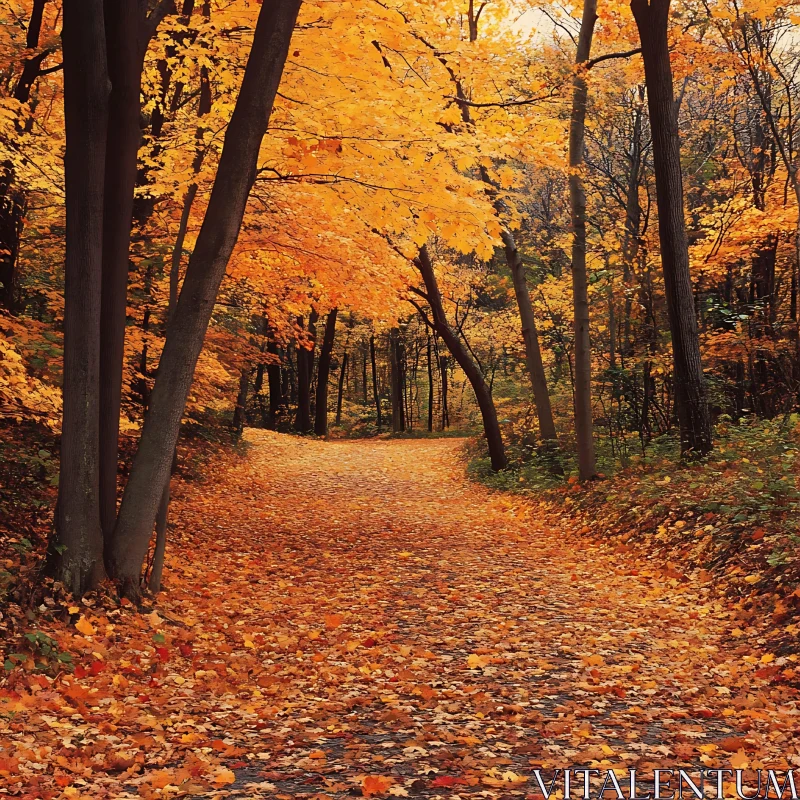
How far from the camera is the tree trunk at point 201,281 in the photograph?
5.86 metres

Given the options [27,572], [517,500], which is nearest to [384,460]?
[517,500]

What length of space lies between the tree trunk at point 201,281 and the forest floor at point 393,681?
65cm

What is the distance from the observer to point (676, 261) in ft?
33.7

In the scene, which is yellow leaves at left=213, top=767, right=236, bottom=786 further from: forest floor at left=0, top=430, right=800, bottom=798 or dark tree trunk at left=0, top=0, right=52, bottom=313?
dark tree trunk at left=0, top=0, right=52, bottom=313

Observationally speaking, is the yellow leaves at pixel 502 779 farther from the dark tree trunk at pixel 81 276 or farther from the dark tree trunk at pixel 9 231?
the dark tree trunk at pixel 9 231

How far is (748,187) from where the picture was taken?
56.5 feet

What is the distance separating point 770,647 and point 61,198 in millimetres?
Answer: 9006

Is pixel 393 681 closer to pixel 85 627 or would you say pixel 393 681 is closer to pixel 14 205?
pixel 85 627

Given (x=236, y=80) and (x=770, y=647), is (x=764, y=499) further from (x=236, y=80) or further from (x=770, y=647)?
(x=236, y=80)

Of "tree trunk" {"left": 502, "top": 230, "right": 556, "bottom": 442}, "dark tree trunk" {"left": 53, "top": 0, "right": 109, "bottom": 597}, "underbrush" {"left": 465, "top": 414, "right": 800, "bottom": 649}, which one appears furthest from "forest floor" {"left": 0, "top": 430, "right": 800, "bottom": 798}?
"tree trunk" {"left": 502, "top": 230, "right": 556, "bottom": 442}

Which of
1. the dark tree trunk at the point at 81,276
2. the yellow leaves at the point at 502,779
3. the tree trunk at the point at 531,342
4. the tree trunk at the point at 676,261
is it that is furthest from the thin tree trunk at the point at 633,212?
the yellow leaves at the point at 502,779

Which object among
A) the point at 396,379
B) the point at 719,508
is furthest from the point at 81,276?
the point at 396,379

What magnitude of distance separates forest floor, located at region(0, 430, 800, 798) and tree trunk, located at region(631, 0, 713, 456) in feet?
7.67

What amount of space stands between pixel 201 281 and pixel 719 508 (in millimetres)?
5678
